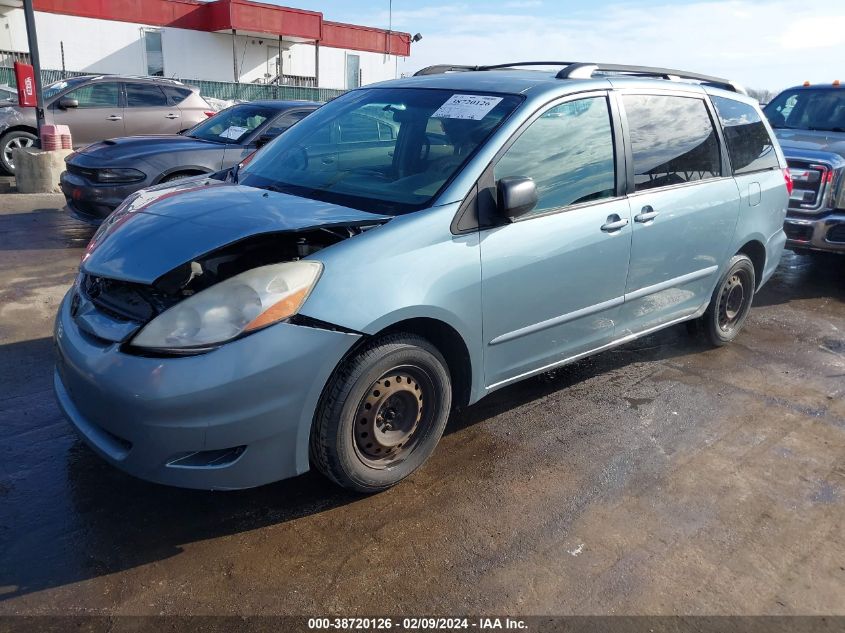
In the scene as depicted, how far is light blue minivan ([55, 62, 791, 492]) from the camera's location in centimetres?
250

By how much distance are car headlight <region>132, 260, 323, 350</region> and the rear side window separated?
3.39 m

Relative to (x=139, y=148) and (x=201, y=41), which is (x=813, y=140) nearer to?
(x=139, y=148)

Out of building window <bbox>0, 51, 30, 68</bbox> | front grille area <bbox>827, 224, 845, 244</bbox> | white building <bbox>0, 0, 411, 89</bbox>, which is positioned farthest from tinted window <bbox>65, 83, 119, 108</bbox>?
white building <bbox>0, 0, 411, 89</bbox>

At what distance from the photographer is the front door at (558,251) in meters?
3.20

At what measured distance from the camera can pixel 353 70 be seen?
35781mm

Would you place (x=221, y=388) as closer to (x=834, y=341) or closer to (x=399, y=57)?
(x=834, y=341)

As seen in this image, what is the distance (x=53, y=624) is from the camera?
2.24m

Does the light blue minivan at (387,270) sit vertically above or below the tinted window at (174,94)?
below

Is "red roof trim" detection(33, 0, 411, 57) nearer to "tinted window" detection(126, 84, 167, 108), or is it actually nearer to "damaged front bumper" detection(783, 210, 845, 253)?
"tinted window" detection(126, 84, 167, 108)

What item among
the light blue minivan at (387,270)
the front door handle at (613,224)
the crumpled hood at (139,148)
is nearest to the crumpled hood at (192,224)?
the light blue minivan at (387,270)

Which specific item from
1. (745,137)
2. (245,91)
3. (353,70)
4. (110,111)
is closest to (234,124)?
(110,111)

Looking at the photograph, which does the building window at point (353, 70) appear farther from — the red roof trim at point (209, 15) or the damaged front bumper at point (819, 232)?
the damaged front bumper at point (819, 232)

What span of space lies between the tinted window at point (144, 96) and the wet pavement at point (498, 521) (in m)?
8.13

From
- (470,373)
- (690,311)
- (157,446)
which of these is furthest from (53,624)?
(690,311)
